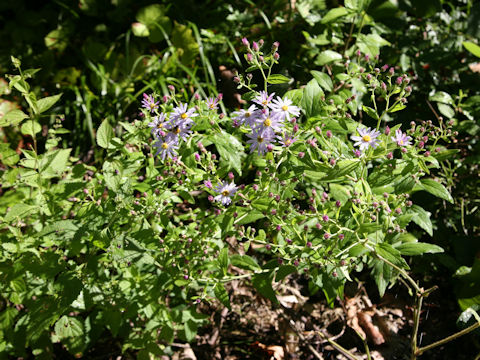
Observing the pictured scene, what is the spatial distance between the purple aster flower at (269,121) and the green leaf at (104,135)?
641 mm

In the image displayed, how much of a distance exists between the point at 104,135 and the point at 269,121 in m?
0.69

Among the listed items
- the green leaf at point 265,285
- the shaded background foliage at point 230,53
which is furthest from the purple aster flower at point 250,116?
the shaded background foliage at point 230,53

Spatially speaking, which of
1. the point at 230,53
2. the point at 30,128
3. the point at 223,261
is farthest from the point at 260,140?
the point at 230,53

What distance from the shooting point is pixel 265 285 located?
171 cm

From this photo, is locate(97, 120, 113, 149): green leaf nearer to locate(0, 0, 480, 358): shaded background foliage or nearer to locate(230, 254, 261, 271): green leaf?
locate(230, 254, 261, 271): green leaf

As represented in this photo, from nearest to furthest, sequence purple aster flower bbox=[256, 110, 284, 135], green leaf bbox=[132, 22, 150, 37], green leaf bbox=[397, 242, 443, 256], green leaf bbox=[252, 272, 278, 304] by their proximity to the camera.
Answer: purple aster flower bbox=[256, 110, 284, 135]
green leaf bbox=[397, 242, 443, 256]
green leaf bbox=[252, 272, 278, 304]
green leaf bbox=[132, 22, 150, 37]

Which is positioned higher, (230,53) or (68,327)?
(230,53)

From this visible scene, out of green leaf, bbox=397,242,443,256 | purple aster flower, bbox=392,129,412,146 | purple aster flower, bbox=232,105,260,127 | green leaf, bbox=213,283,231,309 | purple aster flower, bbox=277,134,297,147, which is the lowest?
green leaf, bbox=213,283,231,309

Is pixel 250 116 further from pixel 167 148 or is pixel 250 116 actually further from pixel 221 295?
pixel 221 295

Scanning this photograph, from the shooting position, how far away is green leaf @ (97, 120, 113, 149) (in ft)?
5.62

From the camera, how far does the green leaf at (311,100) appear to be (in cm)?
158

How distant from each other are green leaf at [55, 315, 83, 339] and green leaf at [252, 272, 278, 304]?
82 centimetres

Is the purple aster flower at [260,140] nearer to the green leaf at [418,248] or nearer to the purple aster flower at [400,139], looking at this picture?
the purple aster flower at [400,139]

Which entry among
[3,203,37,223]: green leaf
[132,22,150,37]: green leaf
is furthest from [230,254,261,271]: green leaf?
[132,22,150,37]: green leaf
